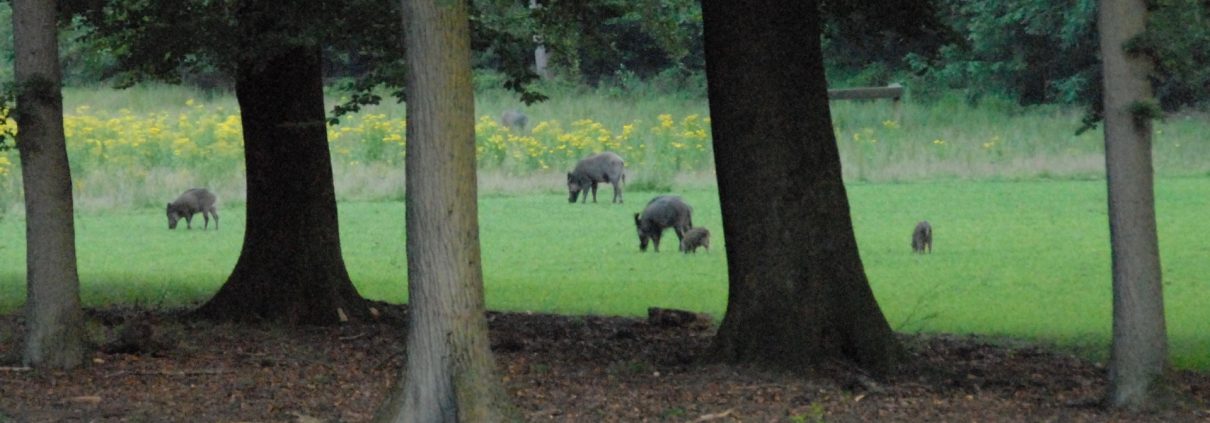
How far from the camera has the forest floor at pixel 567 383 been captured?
1028cm

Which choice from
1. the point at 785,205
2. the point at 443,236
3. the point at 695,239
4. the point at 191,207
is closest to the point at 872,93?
the point at 695,239

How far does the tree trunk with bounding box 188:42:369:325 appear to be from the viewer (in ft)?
49.5

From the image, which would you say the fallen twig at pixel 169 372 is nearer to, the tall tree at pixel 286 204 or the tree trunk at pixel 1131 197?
the tall tree at pixel 286 204

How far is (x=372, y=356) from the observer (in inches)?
530

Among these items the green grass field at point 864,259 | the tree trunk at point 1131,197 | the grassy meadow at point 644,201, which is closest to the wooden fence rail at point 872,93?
the grassy meadow at point 644,201

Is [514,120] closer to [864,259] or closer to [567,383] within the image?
[864,259]

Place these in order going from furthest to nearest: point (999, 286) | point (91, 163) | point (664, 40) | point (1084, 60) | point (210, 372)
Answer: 1. point (1084, 60)
2. point (91, 163)
3. point (999, 286)
4. point (664, 40)
5. point (210, 372)

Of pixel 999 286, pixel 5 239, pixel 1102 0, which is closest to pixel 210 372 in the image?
pixel 1102 0

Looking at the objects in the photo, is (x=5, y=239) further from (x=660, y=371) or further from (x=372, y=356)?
(x=660, y=371)

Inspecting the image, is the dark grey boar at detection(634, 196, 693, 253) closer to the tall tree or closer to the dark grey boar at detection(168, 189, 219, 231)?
the dark grey boar at detection(168, 189, 219, 231)

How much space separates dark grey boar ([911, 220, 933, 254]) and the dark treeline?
2.35 meters

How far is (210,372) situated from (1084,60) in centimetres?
3859

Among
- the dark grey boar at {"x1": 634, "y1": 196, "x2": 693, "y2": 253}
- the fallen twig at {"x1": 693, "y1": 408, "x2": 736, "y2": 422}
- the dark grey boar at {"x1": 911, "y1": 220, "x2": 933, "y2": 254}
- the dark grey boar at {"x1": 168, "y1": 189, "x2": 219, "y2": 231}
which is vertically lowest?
the fallen twig at {"x1": 693, "y1": 408, "x2": 736, "y2": 422}

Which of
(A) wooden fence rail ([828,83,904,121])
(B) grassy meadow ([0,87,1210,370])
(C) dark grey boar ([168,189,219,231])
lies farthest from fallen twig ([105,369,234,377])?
(A) wooden fence rail ([828,83,904,121])
